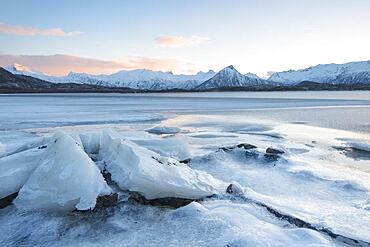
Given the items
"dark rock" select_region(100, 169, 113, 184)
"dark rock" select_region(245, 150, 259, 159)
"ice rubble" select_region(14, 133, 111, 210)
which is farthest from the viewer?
"dark rock" select_region(245, 150, 259, 159)

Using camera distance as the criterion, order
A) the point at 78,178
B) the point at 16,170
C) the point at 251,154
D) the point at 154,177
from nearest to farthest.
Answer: the point at 78,178
the point at 154,177
the point at 16,170
the point at 251,154

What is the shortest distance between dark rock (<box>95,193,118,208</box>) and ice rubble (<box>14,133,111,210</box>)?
85 millimetres

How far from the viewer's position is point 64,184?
606cm

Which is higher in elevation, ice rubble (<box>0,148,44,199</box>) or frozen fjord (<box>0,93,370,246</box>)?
ice rubble (<box>0,148,44,199</box>)

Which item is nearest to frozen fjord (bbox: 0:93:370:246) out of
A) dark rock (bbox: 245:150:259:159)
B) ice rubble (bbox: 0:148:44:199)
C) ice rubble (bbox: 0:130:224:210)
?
dark rock (bbox: 245:150:259:159)

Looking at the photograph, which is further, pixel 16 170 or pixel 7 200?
pixel 16 170

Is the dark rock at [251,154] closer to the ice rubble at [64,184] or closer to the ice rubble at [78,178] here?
the ice rubble at [78,178]

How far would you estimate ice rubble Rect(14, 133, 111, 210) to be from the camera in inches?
232

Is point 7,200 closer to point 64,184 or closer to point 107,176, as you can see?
point 64,184

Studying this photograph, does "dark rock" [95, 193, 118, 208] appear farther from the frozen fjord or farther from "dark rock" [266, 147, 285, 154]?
"dark rock" [266, 147, 285, 154]

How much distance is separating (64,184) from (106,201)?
0.78 m

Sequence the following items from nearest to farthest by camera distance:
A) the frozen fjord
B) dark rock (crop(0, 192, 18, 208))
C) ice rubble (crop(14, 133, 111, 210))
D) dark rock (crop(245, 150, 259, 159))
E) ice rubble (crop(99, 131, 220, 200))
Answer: the frozen fjord → ice rubble (crop(14, 133, 111, 210)) → dark rock (crop(0, 192, 18, 208)) → ice rubble (crop(99, 131, 220, 200)) → dark rock (crop(245, 150, 259, 159))

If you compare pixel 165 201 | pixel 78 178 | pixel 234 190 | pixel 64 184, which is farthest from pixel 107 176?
pixel 234 190

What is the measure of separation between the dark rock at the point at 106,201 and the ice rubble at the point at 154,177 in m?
0.47
